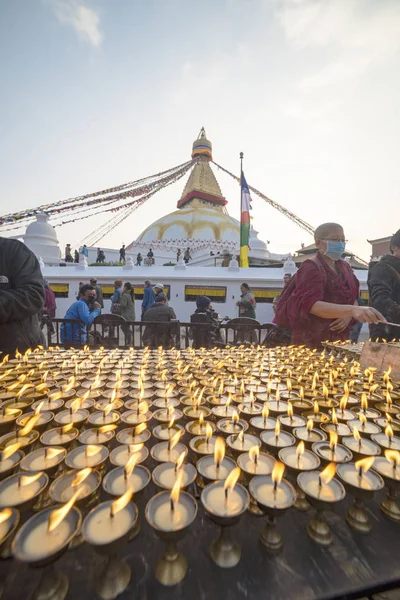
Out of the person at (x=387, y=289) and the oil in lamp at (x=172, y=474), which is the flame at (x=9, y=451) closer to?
the oil in lamp at (x=172, y=474)

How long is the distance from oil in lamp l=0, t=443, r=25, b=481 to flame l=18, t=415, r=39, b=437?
0.07 meters

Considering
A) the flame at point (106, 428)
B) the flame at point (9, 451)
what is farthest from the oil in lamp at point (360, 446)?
the flame at point (9, 451)

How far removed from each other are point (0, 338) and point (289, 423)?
7.97 ft

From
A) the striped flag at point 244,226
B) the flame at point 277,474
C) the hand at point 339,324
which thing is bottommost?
the flame at point 277,474

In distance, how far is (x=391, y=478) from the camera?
2.67 feet

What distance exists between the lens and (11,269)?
247 centimetres

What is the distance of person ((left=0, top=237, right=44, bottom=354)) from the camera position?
2.36 metres

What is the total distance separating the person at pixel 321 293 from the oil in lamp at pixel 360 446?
1738mm

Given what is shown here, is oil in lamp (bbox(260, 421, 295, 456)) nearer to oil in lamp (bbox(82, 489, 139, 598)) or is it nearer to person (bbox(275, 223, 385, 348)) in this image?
oil in lamp (bbox(82, 489, 139, 598))

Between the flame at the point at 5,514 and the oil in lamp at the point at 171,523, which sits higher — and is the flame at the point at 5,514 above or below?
above

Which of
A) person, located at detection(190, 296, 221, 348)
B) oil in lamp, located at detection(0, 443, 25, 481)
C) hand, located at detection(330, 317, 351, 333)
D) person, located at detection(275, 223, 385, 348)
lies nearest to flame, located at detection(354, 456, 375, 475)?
oil in lamp, located at detection(0, 443, 25, 481)

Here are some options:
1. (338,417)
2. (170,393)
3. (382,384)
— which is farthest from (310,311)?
(170,393)

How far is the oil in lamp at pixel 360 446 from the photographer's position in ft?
3.18

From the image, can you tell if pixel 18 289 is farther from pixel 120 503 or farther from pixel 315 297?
pixel 315 297
